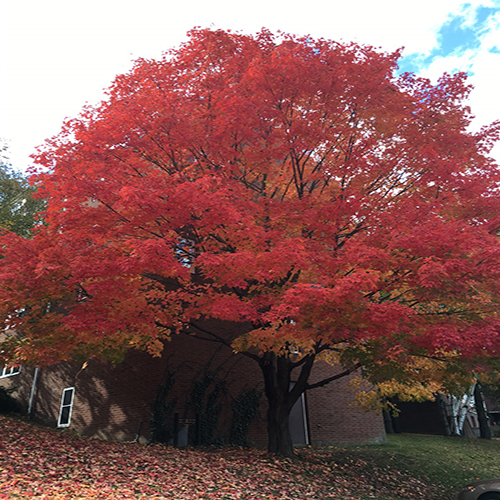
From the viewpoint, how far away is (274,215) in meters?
11.2

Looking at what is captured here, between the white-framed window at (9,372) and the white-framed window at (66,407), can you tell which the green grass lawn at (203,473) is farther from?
the white-framed window at (9,372)

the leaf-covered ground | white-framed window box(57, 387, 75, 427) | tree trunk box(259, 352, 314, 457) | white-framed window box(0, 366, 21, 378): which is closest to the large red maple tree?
tree trunk box(259, 352, 314, 457)

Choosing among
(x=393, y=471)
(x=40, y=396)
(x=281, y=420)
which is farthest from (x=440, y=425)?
(x=40, y=396)

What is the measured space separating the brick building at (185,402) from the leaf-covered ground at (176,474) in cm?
149

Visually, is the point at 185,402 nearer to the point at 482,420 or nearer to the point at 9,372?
the point at 9,372

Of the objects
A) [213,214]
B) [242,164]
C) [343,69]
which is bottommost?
[213,214]

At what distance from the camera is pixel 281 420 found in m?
13.1

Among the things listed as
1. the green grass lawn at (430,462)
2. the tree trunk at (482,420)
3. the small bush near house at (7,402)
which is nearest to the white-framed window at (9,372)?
the small bush near house at (7,402)

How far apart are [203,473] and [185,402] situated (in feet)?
16.9

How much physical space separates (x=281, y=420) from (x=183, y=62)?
36.1ft

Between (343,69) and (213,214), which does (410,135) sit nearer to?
(343,69)

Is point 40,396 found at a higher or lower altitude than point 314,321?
lower

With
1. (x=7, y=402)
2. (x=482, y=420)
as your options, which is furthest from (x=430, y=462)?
(x=7, y=402)

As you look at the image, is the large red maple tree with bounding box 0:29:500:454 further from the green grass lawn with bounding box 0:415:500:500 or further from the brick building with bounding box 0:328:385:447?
the brick building with bounding box 0:328:385:447
